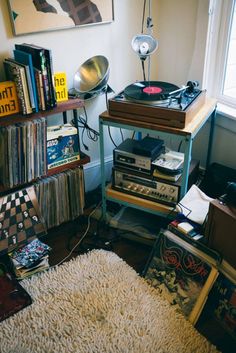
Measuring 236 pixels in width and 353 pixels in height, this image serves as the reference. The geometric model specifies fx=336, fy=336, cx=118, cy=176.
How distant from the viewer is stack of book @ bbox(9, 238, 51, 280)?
5.28ft

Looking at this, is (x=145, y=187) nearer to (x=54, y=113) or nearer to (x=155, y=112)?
(x=155, y=112)

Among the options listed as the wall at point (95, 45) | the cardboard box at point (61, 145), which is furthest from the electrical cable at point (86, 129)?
the cardboard box at point (61, 145)

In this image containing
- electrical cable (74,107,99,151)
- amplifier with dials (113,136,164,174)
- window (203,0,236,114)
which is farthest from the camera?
electrical cable (74,107,99,151)

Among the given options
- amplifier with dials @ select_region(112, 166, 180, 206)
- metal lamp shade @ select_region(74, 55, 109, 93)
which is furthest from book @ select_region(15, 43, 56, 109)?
→ amplifier with dials @ select_region(112, 166, 180, 206)

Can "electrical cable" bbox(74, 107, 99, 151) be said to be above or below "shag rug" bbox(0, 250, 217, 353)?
above

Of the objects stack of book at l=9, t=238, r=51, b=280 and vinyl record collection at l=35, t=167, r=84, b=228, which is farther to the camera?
vinyl record collection at l=35, t=167, r=84, b=228

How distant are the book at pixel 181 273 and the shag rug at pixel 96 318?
0.04 m

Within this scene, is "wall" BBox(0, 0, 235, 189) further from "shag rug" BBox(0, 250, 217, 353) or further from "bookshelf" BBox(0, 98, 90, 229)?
"shag rug" BBox(0, 250, 217, 353)

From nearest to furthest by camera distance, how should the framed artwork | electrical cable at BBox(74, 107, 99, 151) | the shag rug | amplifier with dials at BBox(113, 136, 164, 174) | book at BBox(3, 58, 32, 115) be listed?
1. the shag rug
2. book at BBox(3, 58, 32, 115)
3. the framed artwork
4. amplifier with dials at BBox(113, 136, 164, 174)
5. electrical cable at BBox(74, 107, 99, 151)

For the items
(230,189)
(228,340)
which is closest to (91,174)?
(230,189)

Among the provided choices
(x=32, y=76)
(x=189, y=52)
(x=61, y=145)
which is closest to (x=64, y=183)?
(x=61, y=145)

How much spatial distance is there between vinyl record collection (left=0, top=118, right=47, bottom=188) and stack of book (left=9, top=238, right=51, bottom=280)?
0.34 m

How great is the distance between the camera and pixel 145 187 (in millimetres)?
1729

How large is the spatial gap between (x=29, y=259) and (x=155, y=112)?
0.92m
